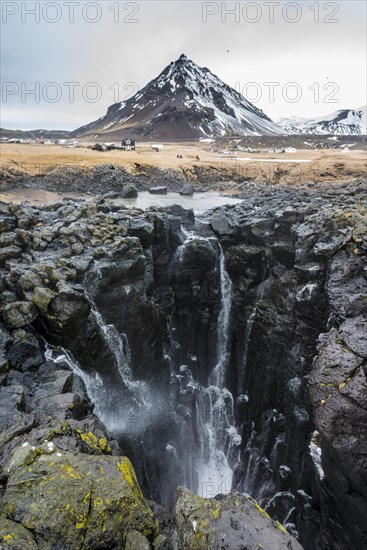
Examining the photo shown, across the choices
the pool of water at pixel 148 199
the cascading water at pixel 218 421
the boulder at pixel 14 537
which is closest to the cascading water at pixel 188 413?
the cascading water at pixel 218 421

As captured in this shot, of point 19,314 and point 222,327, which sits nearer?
point 19,314

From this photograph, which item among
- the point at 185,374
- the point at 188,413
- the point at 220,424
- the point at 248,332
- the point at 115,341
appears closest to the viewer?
the point at 115,341

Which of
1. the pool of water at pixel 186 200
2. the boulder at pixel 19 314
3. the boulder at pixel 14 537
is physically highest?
the pool of water at pixel 186 200

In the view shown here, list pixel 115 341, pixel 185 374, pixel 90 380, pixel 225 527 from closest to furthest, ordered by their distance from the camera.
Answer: pixel 225 527, pixel 90 380, pixel 115 341, pixel 185 374

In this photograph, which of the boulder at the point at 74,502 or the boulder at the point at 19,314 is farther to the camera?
the boulder at the point at 19,314

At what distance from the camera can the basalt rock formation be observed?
7314 millimetres

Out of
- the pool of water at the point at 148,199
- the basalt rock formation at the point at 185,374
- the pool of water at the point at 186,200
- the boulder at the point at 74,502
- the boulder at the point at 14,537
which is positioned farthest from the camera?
the pool of water at the point at 186,200

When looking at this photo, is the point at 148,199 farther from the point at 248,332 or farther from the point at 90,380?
the point at 90,380

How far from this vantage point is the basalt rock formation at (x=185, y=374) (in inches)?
288

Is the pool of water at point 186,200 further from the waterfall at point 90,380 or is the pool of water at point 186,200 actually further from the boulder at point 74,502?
the boulder at point 74,502

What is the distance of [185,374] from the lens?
2578 cm

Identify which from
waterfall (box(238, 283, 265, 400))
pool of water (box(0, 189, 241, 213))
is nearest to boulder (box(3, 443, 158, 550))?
waterfall (box(238, 283, 265, 400))

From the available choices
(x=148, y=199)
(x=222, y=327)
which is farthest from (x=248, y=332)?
(x=148, y=199)

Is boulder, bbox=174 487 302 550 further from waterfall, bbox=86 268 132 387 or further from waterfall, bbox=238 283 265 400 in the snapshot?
waterfall, bbox=238 283 265 400
